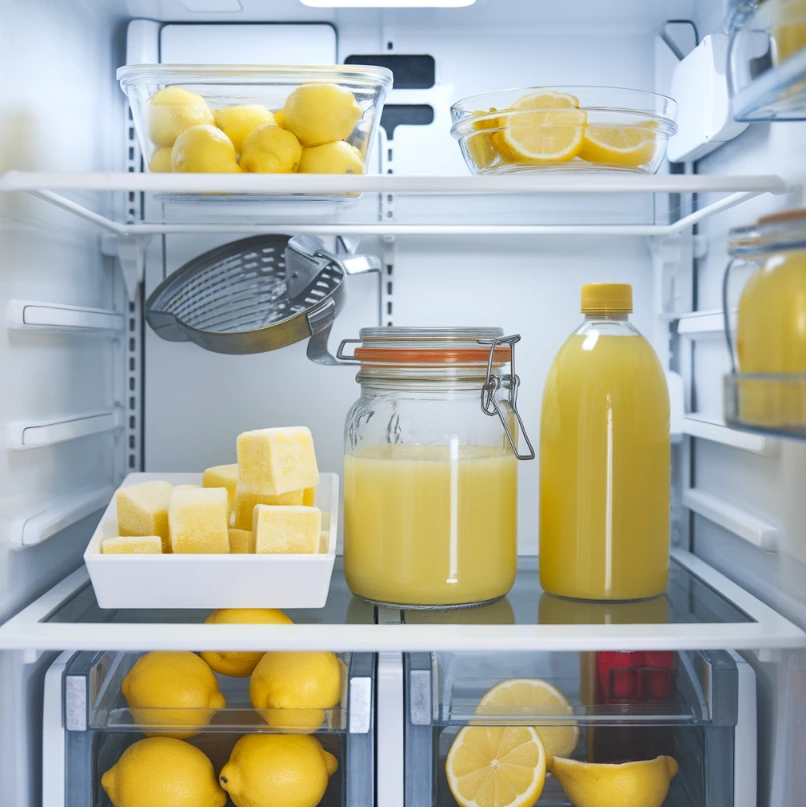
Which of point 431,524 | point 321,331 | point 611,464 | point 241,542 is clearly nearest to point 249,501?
point 241,542

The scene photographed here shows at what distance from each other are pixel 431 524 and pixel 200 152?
480 millimetres

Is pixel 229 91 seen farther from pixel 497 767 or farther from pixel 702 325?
pixel 497 767

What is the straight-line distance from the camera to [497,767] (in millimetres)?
931

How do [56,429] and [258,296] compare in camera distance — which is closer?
[56,429]

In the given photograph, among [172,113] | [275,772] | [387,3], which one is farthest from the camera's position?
[387,3]

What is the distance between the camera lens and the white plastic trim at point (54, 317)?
0.98m

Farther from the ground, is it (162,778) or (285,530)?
(285,530)

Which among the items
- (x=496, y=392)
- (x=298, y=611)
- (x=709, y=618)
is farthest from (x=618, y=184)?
(x=298, y=611)

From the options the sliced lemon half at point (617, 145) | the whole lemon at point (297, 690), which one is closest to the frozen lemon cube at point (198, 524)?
the whole lemon at point (297, 690)

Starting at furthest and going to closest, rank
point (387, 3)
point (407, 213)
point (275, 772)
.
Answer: point (407, 213) → point (387, 3) → point (275, 772)

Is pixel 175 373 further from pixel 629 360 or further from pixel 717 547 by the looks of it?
pixel 717 547

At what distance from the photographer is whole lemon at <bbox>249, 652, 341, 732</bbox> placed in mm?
915

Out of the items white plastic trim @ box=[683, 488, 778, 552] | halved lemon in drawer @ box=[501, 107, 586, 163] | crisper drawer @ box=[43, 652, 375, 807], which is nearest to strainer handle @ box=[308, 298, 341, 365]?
halved lemon in drawer @ box=[501, 107, 586, 163]

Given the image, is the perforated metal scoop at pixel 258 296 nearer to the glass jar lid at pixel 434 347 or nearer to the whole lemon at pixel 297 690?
the glass jar lid at pixel 434 347
